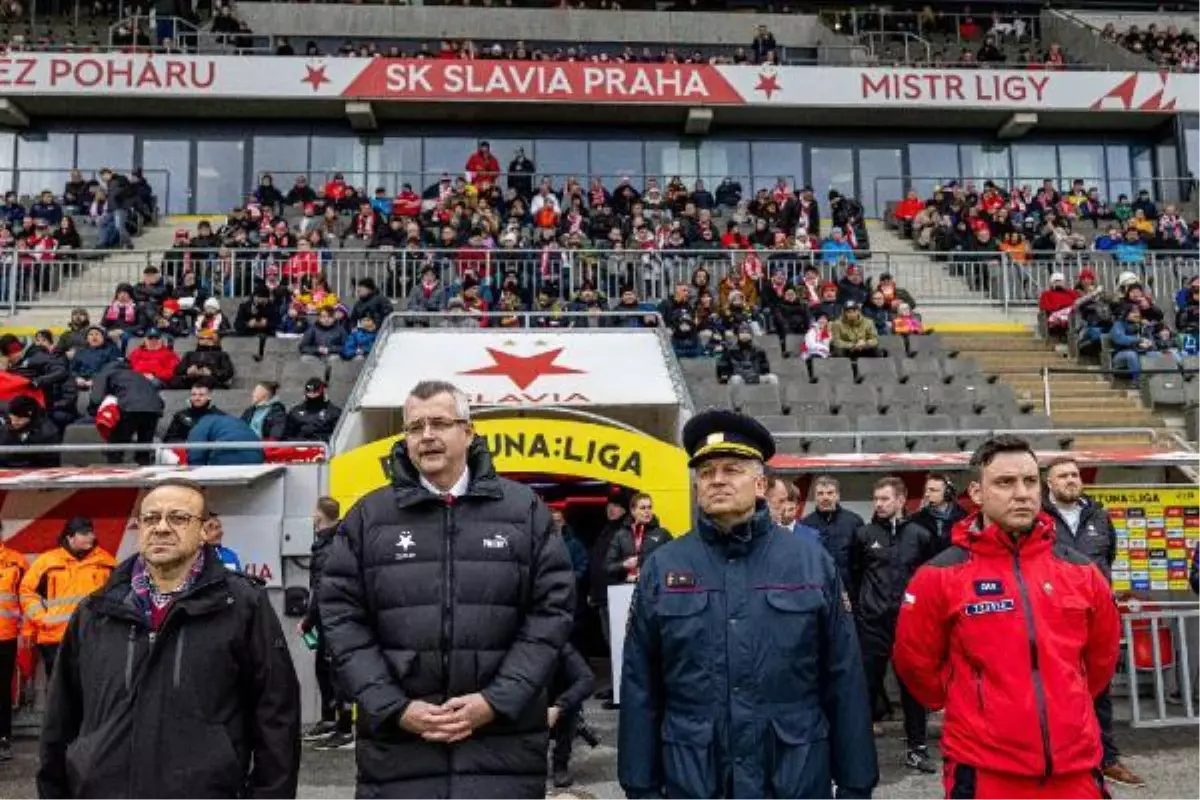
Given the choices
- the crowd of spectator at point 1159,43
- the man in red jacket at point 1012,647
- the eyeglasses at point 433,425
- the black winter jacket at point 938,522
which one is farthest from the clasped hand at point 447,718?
the crowd of spectator at point 1159,43

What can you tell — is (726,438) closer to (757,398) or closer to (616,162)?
(757,398)

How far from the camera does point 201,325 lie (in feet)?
45.7

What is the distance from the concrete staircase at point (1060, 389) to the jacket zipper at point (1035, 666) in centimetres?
947

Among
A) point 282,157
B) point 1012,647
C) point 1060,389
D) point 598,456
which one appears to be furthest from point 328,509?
point 282,157

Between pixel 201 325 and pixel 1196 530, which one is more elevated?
pixel 201 325

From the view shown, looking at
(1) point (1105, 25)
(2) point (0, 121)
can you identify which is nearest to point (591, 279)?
(2) point (0, 121)

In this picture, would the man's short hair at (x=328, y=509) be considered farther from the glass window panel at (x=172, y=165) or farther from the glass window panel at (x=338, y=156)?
the glass window panel at (x=172, y=165)

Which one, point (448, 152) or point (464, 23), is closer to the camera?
point (448, 152)

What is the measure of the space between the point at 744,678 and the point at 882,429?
896cm

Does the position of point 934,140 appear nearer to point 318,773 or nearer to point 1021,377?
point 1021,377

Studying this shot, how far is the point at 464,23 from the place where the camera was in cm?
2598

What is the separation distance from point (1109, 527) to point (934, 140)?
19.6 m

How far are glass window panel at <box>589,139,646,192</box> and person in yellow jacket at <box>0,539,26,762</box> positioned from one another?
58.1 ft

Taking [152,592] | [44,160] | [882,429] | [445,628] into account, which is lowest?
[445,628]
